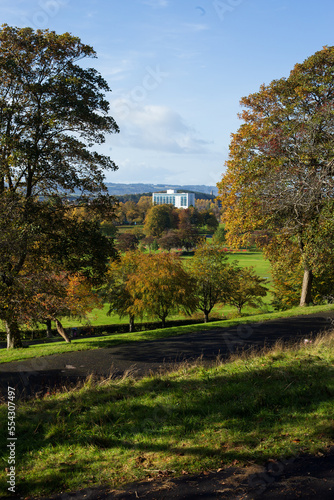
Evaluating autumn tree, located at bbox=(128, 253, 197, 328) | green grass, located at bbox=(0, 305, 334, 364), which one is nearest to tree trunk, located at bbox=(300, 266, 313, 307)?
green grass, located at bbox=(0, 305, 334, 364)

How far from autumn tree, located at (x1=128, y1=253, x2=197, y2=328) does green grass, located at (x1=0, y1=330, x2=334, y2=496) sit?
67.5ft

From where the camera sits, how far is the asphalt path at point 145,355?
30.4ft

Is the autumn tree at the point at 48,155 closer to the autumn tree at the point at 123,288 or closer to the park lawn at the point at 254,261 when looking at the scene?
the autumn tree at the point at 123,288

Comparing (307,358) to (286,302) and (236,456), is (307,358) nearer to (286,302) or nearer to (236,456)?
(236,456)

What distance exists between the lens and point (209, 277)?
34188 mm

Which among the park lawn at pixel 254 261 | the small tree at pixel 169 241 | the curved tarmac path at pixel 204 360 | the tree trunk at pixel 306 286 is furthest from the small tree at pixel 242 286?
the small tree at pixel 169 241

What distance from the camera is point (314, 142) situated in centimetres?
1587

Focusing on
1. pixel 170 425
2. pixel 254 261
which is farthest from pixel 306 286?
pixel 254 261

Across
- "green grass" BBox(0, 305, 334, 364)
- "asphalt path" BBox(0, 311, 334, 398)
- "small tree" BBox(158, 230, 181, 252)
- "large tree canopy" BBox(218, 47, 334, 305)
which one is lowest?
"green grass" BBox(0, 305, 334, 364)

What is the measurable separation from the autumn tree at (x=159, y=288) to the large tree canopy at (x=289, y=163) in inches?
380

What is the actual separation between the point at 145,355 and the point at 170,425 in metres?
5.55

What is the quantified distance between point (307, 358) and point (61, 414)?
5.45m

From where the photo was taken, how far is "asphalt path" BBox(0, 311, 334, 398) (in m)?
9.27

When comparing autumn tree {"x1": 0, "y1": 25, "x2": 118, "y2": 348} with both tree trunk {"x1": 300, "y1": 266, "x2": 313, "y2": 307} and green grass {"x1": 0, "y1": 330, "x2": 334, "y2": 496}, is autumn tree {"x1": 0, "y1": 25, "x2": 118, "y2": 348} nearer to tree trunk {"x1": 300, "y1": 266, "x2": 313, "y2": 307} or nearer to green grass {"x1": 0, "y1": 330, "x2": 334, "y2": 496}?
green grass {"x1": 0, "y1": 330, "x2": 334, "y2": 496}
